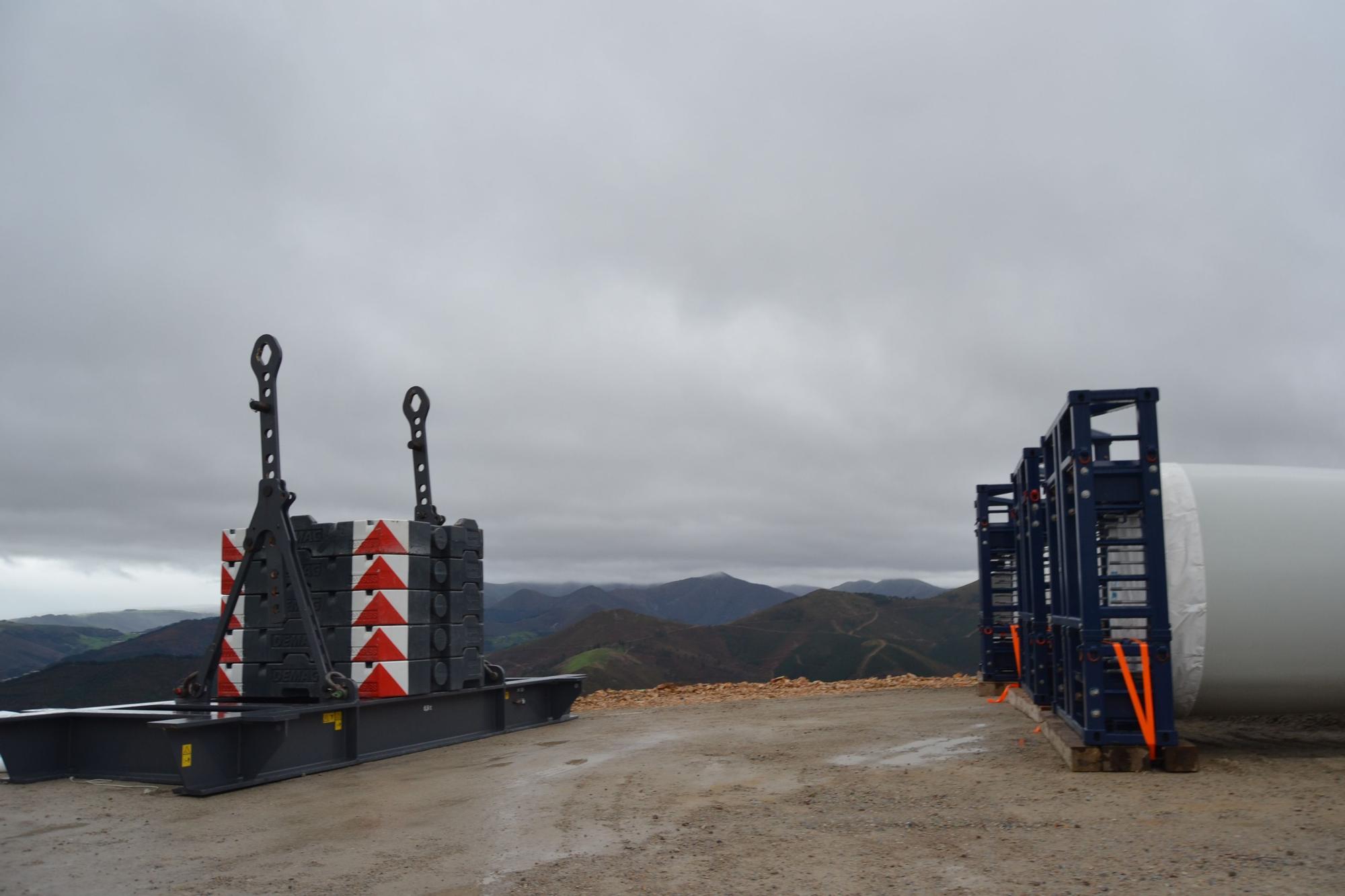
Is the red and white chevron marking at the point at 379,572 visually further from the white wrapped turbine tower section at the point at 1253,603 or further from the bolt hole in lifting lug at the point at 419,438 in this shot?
the white wrapped turbine tower section at the point at 1253,603

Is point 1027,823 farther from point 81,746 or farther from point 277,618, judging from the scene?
point 81,746

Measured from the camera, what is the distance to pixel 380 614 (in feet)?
Answer: 35.8

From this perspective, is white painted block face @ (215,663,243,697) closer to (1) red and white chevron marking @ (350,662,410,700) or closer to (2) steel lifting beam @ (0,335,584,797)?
(2) steel lifting beam @ (0,335,584,797)

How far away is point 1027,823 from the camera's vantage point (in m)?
6.39

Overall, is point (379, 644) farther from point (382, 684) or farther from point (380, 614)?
point (382, 684)

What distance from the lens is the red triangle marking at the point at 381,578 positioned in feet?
35.8

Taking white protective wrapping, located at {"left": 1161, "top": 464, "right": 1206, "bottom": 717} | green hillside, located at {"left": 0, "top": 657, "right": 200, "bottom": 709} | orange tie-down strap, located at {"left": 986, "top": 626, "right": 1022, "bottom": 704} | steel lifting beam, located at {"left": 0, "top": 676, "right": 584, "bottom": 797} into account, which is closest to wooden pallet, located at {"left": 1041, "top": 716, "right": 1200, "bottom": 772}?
white protective wrapping, located at {"left": 1161, "top": 464, "right": 1206, "bottom": 717}

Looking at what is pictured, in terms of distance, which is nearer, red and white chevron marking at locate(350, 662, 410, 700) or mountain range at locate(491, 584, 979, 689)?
red and white chevron marking at locate(350, 662, 410, 700)

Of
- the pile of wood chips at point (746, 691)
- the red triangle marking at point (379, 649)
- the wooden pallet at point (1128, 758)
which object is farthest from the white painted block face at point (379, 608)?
the wooden pallet at point (1128, 758)

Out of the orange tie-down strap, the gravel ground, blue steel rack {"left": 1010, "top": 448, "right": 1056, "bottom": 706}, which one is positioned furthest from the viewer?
the orange tie-down strap

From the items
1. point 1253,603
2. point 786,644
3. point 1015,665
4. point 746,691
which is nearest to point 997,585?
point 1015,665

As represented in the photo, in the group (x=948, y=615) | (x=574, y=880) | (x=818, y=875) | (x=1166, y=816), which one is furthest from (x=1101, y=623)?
Result: (x=948, y=615)

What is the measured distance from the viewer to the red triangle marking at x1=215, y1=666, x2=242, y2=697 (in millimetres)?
11164

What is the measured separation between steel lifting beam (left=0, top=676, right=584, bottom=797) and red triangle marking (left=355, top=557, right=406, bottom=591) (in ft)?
4.06
